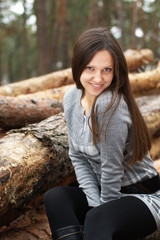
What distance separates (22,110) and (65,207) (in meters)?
1.66

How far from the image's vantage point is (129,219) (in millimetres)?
1418

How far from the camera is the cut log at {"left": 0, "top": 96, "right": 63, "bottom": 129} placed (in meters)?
2.96

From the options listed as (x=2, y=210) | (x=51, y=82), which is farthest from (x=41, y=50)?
(x=2, y=210)

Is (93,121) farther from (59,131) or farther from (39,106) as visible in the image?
(39,106)

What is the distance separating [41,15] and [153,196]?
843 cm

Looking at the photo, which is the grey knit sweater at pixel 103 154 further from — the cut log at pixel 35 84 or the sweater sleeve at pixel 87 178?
the cut log at pixel 35 84

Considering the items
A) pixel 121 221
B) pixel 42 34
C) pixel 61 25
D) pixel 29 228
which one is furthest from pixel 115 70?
pixel 61 25

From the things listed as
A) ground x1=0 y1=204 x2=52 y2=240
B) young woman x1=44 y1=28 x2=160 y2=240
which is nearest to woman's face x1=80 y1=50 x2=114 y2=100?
young woman x1=44 y1=28 x2=160 y2=240

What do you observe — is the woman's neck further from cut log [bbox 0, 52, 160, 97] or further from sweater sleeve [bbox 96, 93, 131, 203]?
cut log [bbox 0, 52, 160, 97]

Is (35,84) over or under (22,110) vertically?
over

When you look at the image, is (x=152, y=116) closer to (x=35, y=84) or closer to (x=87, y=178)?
(x=87, y=178)

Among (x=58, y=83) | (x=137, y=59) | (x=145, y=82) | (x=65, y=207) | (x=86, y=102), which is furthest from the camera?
(x=137, y=59)

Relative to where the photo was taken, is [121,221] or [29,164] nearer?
[121,221]

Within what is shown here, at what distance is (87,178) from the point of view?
1.74 metres
